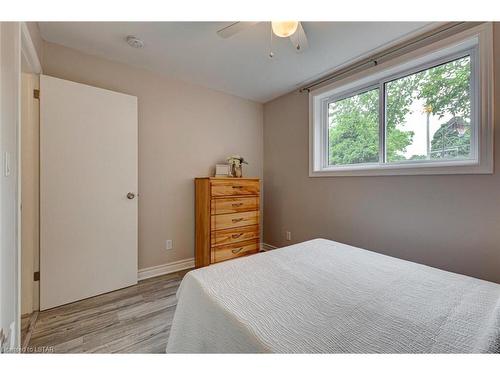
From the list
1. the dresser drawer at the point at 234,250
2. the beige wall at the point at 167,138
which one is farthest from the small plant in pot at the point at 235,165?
the dresser drawer at the point at 234,250

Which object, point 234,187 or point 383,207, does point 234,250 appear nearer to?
point 234,187

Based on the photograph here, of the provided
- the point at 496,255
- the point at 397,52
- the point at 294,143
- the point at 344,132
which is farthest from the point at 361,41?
Answer: the point at 496,255

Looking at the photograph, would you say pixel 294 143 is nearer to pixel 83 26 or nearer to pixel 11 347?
pixel 83 26

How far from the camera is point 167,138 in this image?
250 cm

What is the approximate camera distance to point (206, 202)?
2475mm

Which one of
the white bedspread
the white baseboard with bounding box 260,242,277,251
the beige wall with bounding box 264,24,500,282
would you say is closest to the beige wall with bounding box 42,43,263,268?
the beige wall with bounding box 264,24,500,282

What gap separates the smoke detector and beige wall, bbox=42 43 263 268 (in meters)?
0.42

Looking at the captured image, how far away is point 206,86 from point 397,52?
2.10 metres

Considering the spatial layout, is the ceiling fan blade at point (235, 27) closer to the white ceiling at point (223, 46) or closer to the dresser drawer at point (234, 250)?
the white ceiling at point (223, 46)

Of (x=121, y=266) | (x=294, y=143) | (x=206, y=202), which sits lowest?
(x=121, y=266)

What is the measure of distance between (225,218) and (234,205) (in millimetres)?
199

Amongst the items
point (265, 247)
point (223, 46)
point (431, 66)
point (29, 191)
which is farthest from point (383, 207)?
point (29, 191)

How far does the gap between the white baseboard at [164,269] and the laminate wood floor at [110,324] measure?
10.3 inches

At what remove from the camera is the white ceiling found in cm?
168
